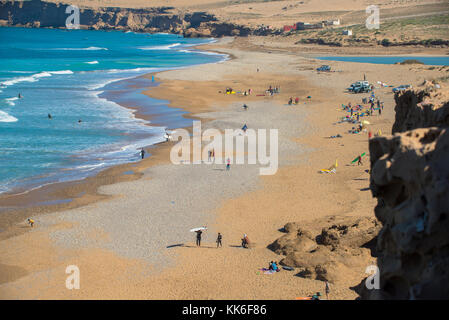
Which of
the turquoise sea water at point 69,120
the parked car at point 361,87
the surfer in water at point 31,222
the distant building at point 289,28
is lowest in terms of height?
the surfer in water at point 31,222

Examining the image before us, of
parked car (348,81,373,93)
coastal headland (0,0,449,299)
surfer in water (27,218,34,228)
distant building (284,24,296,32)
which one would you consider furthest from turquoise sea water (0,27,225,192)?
A: distant building (284,24,296,32)

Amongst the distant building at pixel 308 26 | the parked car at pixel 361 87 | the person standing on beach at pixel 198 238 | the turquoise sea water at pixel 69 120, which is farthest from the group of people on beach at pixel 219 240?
the distant building at pixel 308 26

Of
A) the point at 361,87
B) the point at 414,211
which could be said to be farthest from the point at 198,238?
the point at 361,87

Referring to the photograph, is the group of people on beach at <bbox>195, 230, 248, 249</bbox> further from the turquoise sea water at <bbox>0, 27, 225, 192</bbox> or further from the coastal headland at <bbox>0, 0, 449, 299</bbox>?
the turquoise sea water at <bbox>0, 27, 225, 192</bbox>

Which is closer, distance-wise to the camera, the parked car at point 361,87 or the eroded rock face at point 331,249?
the eroded rock face at point 331,249

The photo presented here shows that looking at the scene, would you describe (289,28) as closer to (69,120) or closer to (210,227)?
(69,120)

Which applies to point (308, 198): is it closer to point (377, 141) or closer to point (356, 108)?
point (377, 141)

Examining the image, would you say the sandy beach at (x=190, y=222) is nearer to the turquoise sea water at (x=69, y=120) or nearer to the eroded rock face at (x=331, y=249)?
the eroded rock face at (x=331, y=249)
